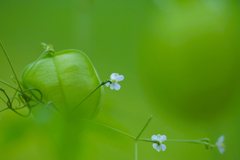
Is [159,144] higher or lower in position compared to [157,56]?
lower

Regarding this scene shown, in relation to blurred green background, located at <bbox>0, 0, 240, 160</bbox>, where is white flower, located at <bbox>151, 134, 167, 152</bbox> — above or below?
below

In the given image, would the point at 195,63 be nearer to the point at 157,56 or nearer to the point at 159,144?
the point at 157,56

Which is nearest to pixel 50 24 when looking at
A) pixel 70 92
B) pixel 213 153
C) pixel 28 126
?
pixel 70 92

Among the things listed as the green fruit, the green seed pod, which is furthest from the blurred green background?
the green seed pod

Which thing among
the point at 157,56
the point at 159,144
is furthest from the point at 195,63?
the point at 159,144

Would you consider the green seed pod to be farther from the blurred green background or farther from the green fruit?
the green fruit

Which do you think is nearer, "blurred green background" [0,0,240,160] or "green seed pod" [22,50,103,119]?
"green seed pod" [22,50,103,119]
